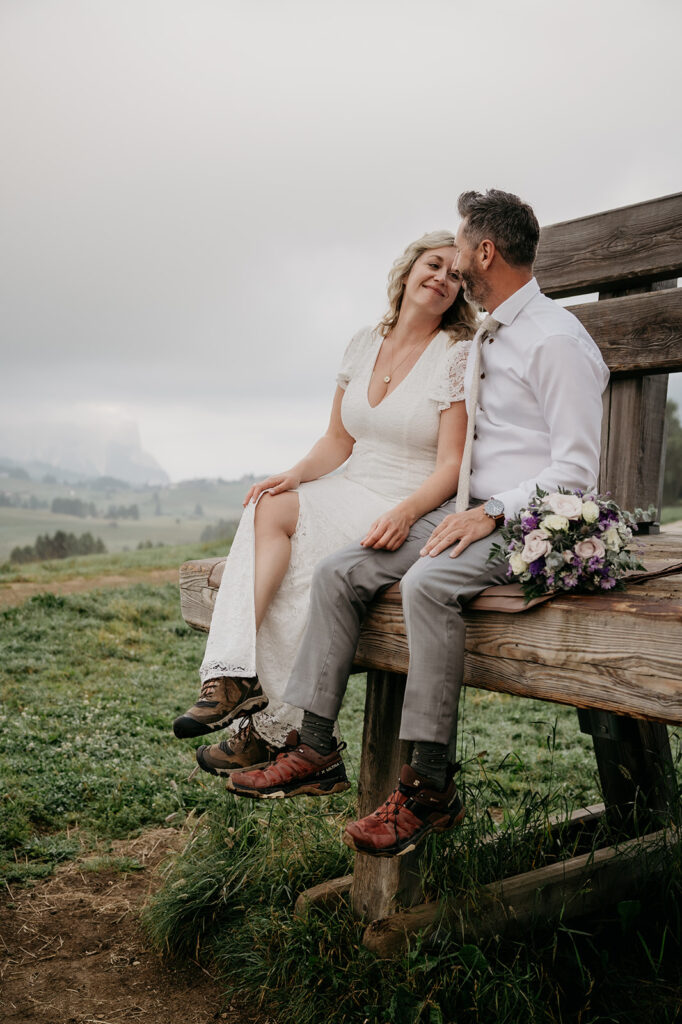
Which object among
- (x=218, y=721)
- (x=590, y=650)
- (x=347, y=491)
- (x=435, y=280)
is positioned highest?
(x=435, y=280)

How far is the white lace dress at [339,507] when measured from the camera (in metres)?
3.00

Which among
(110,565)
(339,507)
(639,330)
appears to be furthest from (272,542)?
(110,565)

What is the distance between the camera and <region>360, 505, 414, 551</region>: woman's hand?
9.27ft

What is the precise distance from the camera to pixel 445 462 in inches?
124

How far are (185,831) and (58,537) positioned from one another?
62.9 feet

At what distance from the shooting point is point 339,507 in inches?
129

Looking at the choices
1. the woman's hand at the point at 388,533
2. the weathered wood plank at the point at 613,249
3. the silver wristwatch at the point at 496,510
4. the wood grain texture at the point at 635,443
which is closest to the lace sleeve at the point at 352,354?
the weathered wood plank at the point at 613,249

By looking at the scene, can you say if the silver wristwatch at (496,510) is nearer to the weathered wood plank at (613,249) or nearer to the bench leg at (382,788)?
the bench leg at (382,788)

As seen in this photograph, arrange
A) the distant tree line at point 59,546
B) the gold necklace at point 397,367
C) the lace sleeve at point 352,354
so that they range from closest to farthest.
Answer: the gold necklace at point 397,367 < the lace sleeve at point 352,354 < the distant tree line at point 59,546

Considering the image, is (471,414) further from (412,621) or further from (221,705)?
(221,705)

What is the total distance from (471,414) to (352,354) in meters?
0.89

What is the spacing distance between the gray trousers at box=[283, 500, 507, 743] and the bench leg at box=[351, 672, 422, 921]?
399mm

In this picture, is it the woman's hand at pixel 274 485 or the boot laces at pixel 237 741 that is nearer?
the boot laces at pixel 237 741

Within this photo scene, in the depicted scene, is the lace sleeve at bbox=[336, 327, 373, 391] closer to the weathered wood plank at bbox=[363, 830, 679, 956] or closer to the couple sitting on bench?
the couple sitting on bench
